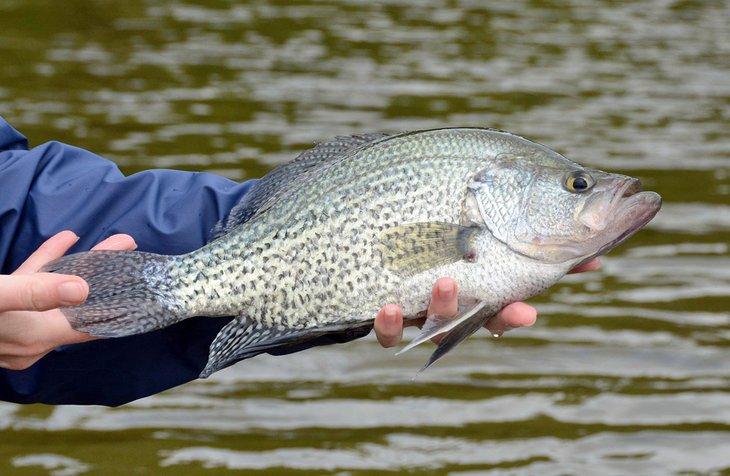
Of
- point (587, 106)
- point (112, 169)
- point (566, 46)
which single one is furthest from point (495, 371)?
point (566, 46)

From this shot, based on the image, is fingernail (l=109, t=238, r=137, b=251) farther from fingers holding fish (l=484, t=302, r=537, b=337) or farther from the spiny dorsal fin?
fingers holding fish (l=484, t=302, r=537, b=337)

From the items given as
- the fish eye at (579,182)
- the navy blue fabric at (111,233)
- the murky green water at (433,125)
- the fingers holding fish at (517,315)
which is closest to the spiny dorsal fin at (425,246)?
the fingers holding fish at (517,315)

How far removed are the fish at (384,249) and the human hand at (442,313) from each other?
4 cm

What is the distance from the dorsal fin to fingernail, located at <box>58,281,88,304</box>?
0.71 m

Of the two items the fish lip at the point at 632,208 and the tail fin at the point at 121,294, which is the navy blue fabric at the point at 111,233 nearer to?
the tail fin at the point at 121,294

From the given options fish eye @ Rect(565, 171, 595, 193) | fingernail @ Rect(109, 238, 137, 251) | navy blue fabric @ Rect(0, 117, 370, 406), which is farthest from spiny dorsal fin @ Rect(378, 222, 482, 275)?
fingernail @ Rect(109, 238, 137, 251)

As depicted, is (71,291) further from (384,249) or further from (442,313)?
(442,313)

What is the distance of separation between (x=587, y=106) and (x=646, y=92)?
4.21ft

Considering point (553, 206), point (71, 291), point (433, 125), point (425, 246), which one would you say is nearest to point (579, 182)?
point (553, 206)

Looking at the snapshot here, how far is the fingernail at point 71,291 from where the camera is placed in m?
3.67

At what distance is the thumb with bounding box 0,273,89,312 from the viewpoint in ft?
12.1

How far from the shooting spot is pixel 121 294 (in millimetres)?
4008

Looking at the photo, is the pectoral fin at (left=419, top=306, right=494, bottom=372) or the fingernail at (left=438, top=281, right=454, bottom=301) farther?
the pectoral fin at (left=419, top=306, right=494, bottom=372)

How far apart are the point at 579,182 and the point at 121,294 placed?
1.48m
